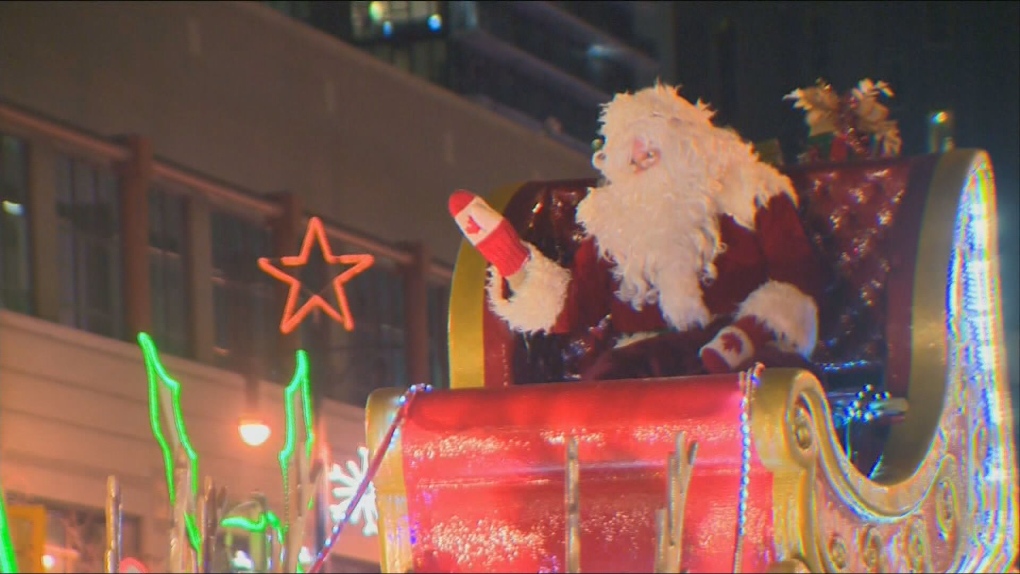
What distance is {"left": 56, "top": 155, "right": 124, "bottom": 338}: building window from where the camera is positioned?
14.5 meters

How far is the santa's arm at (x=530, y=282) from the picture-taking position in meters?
4.10

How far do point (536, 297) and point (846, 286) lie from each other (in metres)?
0.83

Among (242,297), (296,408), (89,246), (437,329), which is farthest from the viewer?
(437,329)

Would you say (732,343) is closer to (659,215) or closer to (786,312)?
(786,312)

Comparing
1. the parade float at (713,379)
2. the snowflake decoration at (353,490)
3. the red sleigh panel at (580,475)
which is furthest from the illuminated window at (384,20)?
the red sleigh panel at (580,475)

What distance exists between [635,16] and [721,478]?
29.2 meters

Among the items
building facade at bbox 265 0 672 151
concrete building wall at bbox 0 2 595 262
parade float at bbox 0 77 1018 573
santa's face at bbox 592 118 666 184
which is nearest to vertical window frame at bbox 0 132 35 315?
concrete building wall at bbox 0 2 595 262

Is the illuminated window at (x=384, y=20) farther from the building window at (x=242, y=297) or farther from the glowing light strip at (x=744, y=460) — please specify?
the glowing light strip at (x=744, y=460)

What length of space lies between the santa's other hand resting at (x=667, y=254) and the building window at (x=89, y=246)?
1063 cm

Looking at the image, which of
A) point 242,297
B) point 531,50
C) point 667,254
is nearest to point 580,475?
point 667,254

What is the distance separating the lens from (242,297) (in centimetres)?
1681

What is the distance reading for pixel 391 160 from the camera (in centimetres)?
1906

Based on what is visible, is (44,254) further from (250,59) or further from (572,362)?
(572,362)

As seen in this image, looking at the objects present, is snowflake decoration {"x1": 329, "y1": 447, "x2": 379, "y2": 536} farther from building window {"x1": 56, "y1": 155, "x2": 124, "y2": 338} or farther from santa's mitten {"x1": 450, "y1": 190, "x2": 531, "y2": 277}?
santa's mitten {"x1": 450, "y1": 190, "x2": 531, "y2": 277}
